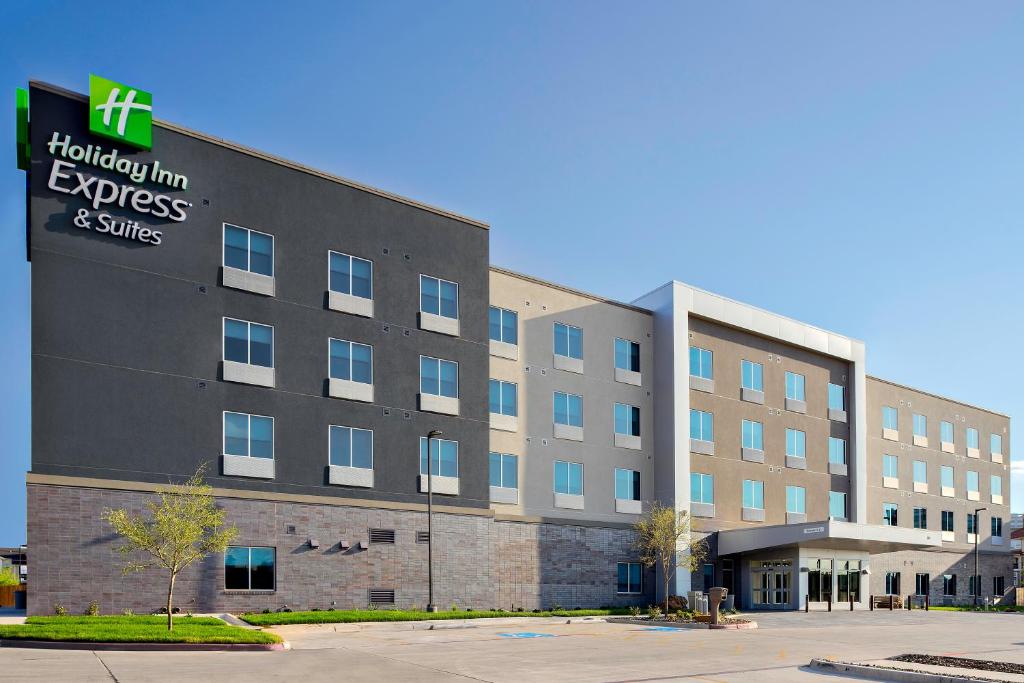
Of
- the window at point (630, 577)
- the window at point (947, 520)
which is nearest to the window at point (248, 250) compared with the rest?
the window at point (630, 577)

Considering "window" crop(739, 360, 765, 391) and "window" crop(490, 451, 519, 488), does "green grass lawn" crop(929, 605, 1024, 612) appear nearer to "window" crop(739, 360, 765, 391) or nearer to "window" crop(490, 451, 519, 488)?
"window" crop(739, 360, 765, 391)

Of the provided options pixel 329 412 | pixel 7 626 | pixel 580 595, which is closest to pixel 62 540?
pixel 7 626

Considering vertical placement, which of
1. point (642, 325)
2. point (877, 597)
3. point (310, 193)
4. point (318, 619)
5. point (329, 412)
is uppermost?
point (310, 193)

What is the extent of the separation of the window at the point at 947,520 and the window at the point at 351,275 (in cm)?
4886

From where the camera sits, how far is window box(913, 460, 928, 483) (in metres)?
65.3

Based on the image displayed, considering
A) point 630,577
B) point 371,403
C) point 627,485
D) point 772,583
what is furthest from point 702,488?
point 371,403

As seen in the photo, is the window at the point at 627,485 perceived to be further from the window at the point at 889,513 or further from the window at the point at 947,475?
the window at the point at 947,475

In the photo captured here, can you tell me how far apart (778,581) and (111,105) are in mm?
37321

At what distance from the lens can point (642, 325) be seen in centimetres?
4784

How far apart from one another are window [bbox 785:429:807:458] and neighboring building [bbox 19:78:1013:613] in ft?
0.74

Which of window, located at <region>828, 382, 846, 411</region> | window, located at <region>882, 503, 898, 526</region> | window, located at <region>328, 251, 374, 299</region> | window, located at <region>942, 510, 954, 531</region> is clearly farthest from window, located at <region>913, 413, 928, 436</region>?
window, located at <region>328, 251, 374, 299</region>

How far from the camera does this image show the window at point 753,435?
5081 cm

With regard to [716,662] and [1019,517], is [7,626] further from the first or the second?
[1019,517]

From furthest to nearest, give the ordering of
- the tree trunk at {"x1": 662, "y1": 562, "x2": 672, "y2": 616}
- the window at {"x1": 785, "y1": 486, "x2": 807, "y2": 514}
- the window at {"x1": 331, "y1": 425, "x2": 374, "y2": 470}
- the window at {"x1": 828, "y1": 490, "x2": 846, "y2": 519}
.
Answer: the window at {"x1": 828, "y1": 490, "x2": 846, "y2": 519} < the window at {"x1": 785, "y1": 486, "x2": 807, "y2": 514} < the tree trunk at {"x1": 662, "y1": 562, "x2": 672, "y2": 616} < the window at {"x1": 331, "y1": 425, "x2": 374, "y2": 470}
